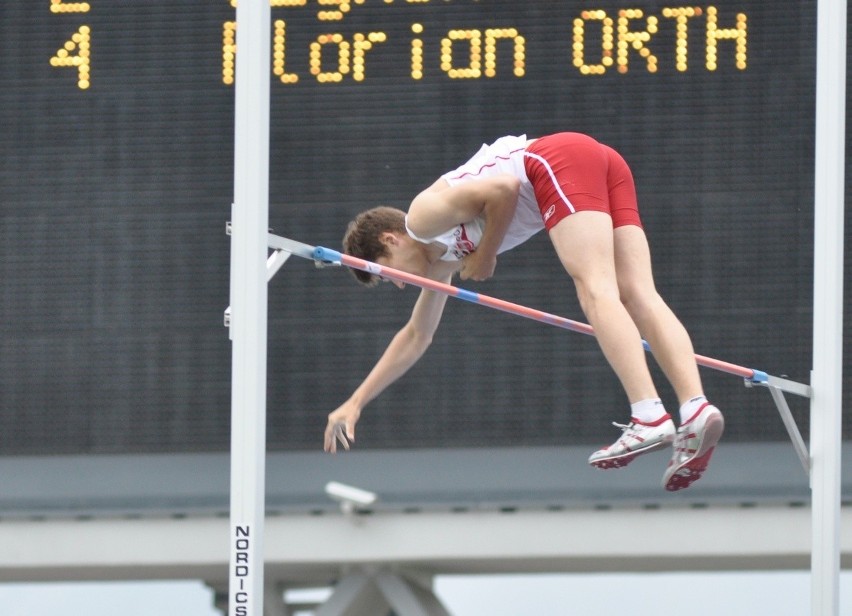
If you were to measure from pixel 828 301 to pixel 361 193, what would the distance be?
157cm

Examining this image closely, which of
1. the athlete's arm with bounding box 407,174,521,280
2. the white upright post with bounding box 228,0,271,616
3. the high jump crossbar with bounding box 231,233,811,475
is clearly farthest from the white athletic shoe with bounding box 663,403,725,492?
the white upright post with bounding box 228,0,271,616

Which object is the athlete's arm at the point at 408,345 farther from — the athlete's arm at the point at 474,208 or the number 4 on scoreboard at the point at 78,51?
the number 4 on scoreboard at the point at 78,51

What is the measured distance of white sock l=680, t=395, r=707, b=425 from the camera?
139 inches

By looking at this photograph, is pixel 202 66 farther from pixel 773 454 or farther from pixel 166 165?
pixel 773 454

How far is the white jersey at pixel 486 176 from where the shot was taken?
370cm

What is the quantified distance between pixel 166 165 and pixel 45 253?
366 millimetres

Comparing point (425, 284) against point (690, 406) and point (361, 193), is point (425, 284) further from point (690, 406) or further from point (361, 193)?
point (361, 193)

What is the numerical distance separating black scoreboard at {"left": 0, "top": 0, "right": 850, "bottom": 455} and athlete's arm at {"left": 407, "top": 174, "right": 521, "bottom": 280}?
1400 millimetres

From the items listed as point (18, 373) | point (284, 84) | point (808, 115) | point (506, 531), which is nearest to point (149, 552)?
point (18, 373)

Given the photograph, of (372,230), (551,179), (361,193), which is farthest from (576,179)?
(361,193)

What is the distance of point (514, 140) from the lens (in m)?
3.75

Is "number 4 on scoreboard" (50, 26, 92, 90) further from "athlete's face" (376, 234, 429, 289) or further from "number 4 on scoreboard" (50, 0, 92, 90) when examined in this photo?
"athlete's face" (376, 234, 429, 289)

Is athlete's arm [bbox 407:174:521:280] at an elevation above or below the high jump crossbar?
above

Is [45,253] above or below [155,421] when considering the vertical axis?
above
